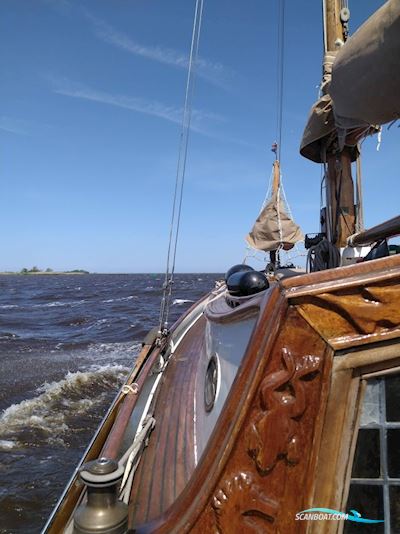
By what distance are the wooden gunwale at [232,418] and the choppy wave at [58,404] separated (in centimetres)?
492

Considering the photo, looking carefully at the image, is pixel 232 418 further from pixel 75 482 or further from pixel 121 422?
pixel 121 422

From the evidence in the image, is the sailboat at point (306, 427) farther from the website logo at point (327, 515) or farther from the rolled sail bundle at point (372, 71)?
the rolled sail bundle at point (372, 71)

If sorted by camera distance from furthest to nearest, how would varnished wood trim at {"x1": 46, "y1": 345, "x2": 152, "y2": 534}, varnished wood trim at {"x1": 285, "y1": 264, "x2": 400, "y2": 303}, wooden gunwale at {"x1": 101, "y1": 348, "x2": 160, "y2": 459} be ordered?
wooden gunwale at {"x1": 101, "y1": 348, "x2": 160, "y2": 459} → varnished wood trim at {"x1": 46, "y1": 345, "x2": 152, "y2": 534} → varnished wood trim at {"x1": 285, "y1": 264, "x2": 400, "y2": 303}

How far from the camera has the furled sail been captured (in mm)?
14117

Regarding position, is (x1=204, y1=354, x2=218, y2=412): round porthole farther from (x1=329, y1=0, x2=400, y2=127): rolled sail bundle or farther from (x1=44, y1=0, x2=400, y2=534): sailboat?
(x1=329, y1=0, x2=400, y2=127): rolled sail bundle

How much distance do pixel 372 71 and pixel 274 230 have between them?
1220cm

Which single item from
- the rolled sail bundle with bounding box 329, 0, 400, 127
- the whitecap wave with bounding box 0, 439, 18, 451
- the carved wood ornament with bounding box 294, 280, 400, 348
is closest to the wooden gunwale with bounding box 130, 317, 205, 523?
the carved wood ornament with bounding box 294, 280, 400, 348

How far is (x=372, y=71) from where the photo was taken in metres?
2.08

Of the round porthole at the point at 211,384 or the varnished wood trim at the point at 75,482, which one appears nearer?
the varnished wood trim at the point at 75,482

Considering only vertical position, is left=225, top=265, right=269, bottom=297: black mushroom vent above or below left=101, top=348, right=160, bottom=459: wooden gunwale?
above

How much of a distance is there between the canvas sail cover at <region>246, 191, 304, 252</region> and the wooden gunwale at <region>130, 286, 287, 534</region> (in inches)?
514

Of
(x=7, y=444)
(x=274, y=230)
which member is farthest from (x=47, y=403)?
(x=274, y=230)

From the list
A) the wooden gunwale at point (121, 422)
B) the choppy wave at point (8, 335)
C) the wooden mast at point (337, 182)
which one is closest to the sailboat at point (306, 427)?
the wooden gunwale at point (121, 422)

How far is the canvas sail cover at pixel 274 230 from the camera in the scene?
14117 millimetres
